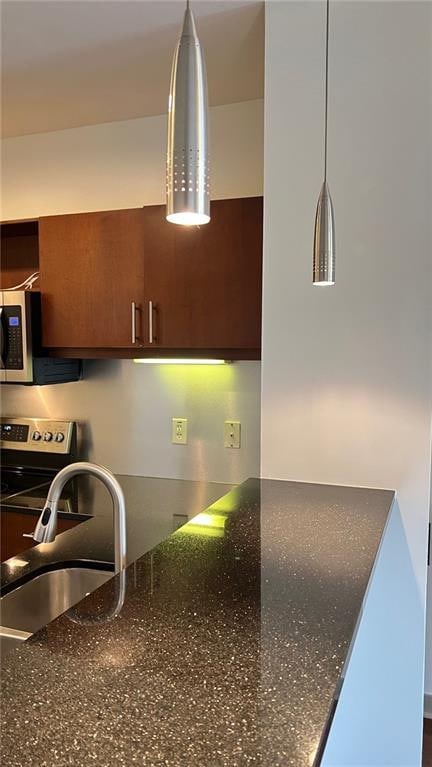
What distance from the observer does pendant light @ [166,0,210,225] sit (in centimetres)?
68

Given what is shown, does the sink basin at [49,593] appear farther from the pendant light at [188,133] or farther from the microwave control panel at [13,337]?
the pendant light at [188,133]

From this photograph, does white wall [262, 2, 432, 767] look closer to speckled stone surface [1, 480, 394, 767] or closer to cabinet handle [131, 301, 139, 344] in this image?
speckled stone surface [1, 480, 394, 767]

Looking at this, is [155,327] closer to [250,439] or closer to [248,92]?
[250,439]

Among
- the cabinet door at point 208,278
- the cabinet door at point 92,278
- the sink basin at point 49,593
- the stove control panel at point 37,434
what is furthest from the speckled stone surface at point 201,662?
the stove control panel at point 37,434

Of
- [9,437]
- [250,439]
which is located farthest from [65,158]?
[250,439]

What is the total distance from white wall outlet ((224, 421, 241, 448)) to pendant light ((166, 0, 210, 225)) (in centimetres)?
186

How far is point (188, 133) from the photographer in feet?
2.22

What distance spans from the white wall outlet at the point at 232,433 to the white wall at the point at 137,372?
0.09ft

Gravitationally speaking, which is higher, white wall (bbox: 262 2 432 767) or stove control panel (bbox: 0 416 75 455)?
white wall (bbox: 262 2 432 767)

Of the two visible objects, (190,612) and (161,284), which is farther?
(161,284)

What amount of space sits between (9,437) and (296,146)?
6.54ft

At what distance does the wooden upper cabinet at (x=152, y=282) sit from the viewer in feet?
6.84

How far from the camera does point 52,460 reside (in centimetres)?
277

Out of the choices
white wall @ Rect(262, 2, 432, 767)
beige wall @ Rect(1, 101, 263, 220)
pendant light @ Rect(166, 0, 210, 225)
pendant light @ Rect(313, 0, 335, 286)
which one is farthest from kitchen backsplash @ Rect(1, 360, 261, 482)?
pendant light @ Rect(166, 0, 210, 225)
